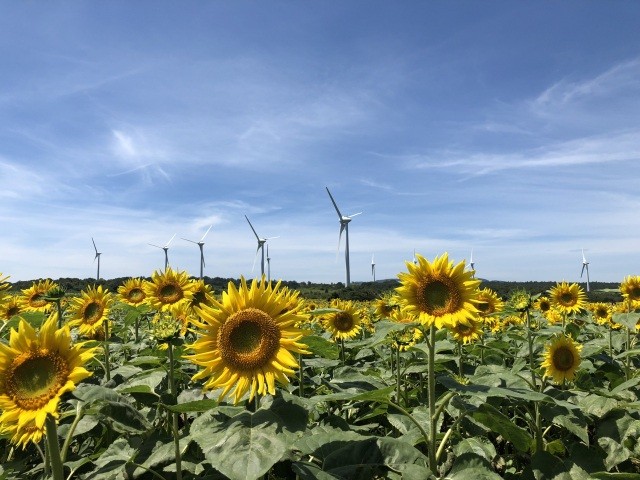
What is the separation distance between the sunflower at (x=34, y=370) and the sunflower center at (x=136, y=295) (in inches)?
185

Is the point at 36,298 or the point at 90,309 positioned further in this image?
the point at 36,298

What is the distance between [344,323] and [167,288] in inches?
117

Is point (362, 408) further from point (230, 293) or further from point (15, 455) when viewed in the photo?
point (15, 455)

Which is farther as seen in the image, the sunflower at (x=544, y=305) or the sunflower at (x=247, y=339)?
the sunflower at (x=544, y=305)

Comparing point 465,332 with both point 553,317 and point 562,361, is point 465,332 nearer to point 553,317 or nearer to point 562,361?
point 562,361

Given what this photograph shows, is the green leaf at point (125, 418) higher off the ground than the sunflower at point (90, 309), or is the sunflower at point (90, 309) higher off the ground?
the sunflower at point (90, 309)

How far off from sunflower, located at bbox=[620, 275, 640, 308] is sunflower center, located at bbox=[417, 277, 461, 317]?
6575mm

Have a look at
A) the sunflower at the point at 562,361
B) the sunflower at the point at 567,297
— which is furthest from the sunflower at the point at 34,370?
the sunflower at the point at 567,297

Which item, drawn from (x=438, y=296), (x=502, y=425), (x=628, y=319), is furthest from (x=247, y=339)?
(x=628, y=319)

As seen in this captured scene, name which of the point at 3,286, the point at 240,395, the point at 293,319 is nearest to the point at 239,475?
the point at 240,395

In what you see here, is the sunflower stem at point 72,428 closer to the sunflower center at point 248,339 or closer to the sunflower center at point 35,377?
the sunflower center at point 35,377

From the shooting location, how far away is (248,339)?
12.3ft

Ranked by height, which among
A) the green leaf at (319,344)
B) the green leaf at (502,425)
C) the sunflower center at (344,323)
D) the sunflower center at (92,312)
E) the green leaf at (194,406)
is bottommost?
the green leaf at (502,425)

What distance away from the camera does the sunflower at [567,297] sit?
33.2 feet
